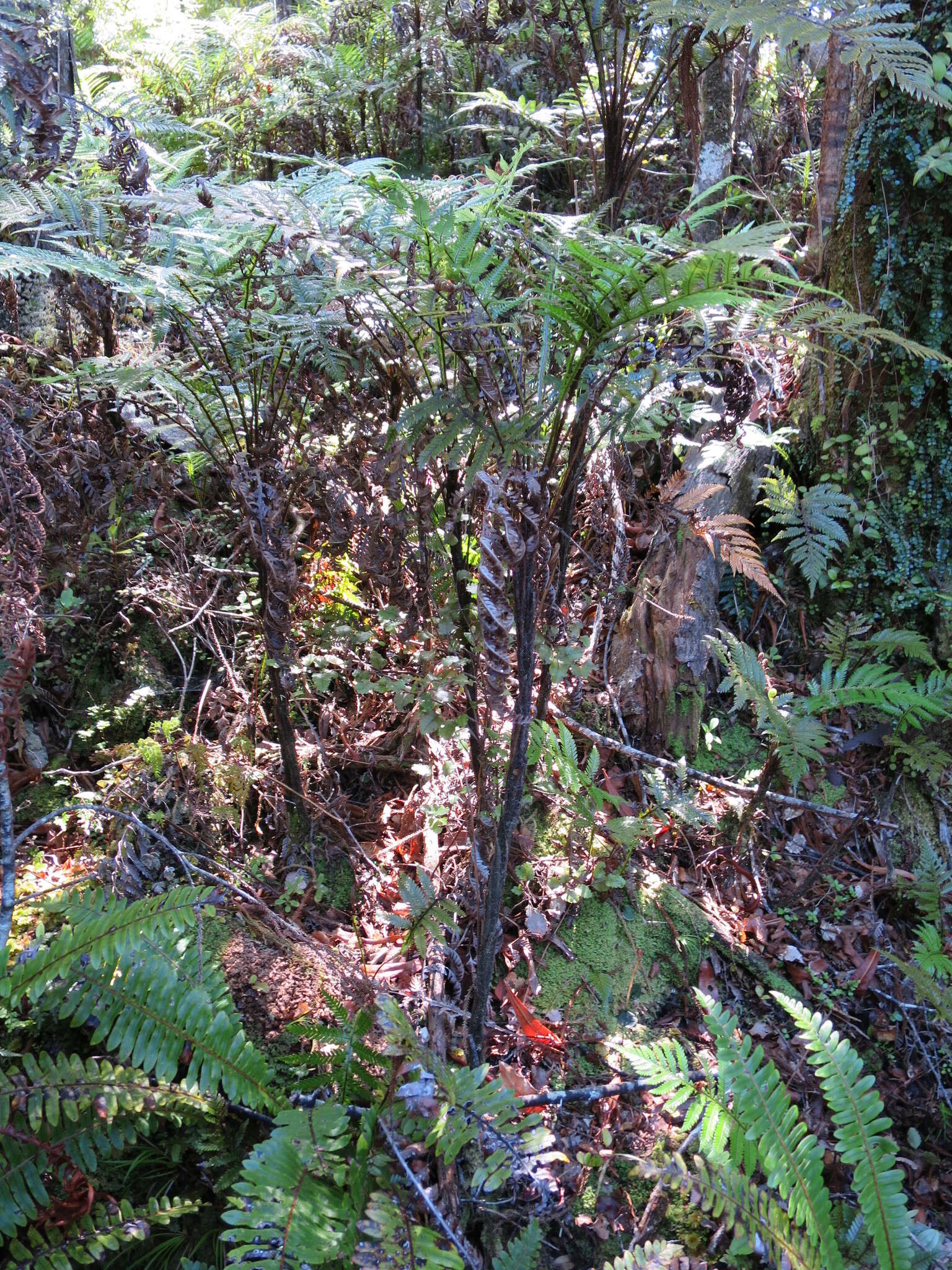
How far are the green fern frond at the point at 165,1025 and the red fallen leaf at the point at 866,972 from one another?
2.31 m

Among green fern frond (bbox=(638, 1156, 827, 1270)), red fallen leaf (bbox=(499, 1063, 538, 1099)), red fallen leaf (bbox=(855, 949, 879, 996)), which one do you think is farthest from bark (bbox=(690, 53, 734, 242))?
green fern frond (bbox=(638, 1156, 827, 1270))

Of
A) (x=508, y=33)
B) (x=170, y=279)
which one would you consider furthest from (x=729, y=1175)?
(x=508, y=33)

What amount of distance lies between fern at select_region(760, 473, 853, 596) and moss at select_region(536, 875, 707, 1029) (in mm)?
1667

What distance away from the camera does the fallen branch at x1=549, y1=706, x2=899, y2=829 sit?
343 cm

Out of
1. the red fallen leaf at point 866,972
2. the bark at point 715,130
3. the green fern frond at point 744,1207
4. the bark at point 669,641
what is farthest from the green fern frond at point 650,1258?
the bark at point 715,130

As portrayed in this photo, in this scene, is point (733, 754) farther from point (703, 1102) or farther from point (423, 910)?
point (423, 910)

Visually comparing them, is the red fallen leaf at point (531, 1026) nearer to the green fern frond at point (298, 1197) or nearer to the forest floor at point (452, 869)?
the forest floor at point (452, 869)

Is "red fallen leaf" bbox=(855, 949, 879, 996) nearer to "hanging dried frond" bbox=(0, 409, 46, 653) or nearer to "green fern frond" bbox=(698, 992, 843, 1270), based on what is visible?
"green fern frond" bbox=(698, 992, 843, 1270)

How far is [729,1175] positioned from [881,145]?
4175 mm

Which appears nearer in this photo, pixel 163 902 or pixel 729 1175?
pixel 729 1175

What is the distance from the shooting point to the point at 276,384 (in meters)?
2.42

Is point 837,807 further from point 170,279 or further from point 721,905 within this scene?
point 170,279

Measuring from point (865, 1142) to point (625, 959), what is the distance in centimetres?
94

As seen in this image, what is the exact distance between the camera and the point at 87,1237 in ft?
6.41
